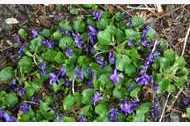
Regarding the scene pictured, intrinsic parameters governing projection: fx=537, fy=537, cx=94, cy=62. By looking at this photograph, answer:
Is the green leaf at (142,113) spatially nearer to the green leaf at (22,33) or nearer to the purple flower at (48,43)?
the purple flower at (48,43)

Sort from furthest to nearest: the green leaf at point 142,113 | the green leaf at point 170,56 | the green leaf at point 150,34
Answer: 1. the green leaf at point 150,34
2. the green leaf at point 170,56
3. the green leaf at point 142,113

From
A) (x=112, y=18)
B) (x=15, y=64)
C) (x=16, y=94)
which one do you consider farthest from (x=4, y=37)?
(x=112, y=18)

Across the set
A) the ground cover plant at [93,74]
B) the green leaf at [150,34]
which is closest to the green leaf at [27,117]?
the ground cover plant at [93,74]

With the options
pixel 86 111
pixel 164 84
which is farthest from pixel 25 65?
pixel 164 84

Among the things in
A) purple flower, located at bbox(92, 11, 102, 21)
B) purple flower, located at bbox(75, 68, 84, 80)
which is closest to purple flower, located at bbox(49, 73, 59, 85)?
purple flower, located at bbox(75, 68, 84, 80)

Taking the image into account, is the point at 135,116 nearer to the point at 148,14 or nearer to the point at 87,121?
the point at 87,121

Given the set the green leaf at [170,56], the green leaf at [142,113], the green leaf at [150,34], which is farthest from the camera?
the green leaf at [150,34]
